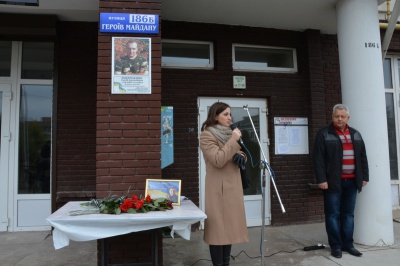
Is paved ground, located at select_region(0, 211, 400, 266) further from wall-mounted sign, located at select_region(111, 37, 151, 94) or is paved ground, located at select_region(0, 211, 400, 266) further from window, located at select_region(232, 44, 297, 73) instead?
window, located at select_region(232, 44, 297, 73)

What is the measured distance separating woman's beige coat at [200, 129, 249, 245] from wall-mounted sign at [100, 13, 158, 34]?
133cm

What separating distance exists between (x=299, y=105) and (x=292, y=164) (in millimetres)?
1025

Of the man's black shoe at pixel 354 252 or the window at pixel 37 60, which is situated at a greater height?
the window at pixel 37 60

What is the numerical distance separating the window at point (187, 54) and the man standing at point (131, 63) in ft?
5.94

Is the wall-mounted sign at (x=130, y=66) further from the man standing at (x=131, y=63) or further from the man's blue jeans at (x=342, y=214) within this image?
the man's blue jeans at (x=342, y=214)

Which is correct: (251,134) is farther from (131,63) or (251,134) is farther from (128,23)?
(128,23)

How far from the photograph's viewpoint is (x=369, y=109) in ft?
14.5

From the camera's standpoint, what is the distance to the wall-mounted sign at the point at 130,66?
357 cm

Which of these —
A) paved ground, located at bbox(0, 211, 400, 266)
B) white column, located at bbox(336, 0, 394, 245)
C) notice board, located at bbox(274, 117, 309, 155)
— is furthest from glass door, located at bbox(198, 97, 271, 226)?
white column, located at bbox(336, 0, 394, 245)

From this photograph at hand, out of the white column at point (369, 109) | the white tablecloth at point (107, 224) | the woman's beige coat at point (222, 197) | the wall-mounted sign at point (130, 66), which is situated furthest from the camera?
the white column at point (369, 109)

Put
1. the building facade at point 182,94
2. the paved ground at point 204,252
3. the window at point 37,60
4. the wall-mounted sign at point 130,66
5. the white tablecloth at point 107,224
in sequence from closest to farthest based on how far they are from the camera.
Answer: the white tablecloth at point 107,224
the wall-mounted sign at point 130,66
the paved ground at point 204,252
the building facade at point 182,94
the window at point 37,60

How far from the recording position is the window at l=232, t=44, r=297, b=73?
580 cm

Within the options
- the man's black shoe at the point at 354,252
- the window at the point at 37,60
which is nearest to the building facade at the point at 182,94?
the window at the point at 37,60

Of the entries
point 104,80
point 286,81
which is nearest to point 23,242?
point 104,80
